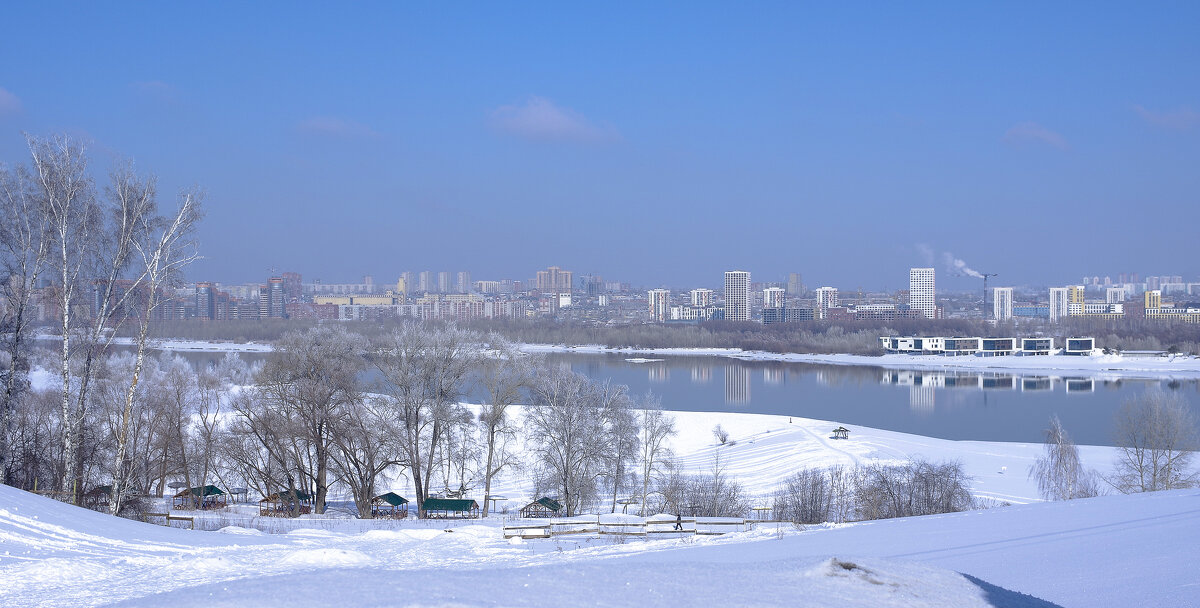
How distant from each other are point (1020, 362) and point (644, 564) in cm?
4801

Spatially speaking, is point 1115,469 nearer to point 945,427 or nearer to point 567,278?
point 945,427

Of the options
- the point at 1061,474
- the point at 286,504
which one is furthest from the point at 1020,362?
the point at 286,504

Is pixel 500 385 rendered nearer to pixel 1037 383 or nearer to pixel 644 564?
pixel 644 564

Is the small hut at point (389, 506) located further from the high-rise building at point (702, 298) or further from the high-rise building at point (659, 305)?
the high-rise building at point (702, 298)

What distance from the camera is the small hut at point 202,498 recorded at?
1070cm

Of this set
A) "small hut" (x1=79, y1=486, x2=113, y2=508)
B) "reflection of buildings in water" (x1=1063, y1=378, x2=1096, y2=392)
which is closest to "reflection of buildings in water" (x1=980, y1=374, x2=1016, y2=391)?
"reflection of buildings in water" (x1=1063, y1=378, x2=1096, y2=392)

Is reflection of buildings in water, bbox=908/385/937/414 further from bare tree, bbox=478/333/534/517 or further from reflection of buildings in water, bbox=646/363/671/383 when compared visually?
bare tree, bbox=478/333/534/517

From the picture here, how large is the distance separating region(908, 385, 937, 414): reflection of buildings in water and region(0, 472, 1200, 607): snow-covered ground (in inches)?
846

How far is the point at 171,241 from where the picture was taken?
27.1ft

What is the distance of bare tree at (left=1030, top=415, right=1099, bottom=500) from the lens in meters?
12.6

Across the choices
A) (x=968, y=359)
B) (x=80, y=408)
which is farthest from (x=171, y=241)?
(x=968, y=359)

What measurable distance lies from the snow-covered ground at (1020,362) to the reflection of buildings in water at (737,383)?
21.1 ft

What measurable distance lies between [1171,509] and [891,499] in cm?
507

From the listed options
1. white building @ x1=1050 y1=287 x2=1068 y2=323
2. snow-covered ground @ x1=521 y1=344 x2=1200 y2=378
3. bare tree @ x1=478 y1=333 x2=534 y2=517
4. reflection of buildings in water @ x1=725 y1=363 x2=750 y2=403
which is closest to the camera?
bare tree @ x1=478 y1=333 x2=534 y2=517
